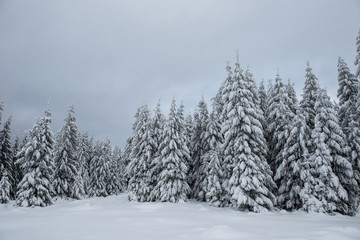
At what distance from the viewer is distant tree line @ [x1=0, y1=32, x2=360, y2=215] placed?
2209 cm

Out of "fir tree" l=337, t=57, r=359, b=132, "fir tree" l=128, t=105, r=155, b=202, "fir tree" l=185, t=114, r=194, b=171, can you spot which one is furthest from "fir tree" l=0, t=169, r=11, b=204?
"fir tree" l=337, t=57, r=359, b=132

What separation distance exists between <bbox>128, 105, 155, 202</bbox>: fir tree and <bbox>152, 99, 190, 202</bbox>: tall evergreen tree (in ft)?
6.00

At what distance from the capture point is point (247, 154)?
74.6 ft

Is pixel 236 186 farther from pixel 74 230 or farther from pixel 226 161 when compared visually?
pixel 74 230

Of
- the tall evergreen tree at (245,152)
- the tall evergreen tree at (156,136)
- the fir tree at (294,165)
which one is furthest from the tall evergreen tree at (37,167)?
the fir tree at (294,165)

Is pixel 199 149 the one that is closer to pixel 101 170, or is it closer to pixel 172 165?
pixel 172 165

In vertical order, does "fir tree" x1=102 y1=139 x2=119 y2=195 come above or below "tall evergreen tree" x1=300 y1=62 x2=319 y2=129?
below

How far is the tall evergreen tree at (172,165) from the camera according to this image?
28.9 m

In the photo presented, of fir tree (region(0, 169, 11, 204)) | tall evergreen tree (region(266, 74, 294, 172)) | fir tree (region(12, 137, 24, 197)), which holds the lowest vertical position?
fir tree (region(0, 169, 11, 204))

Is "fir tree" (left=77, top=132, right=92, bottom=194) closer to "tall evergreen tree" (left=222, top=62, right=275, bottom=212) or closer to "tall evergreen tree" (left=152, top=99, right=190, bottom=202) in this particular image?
"tall evergreen tree" (left=152, top=99, right=190, bottom=202)

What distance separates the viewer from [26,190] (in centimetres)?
2850

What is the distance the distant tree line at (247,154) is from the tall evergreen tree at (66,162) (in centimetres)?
22

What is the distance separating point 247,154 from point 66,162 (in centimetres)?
3131

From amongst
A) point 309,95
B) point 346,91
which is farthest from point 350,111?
→ point 309,95
